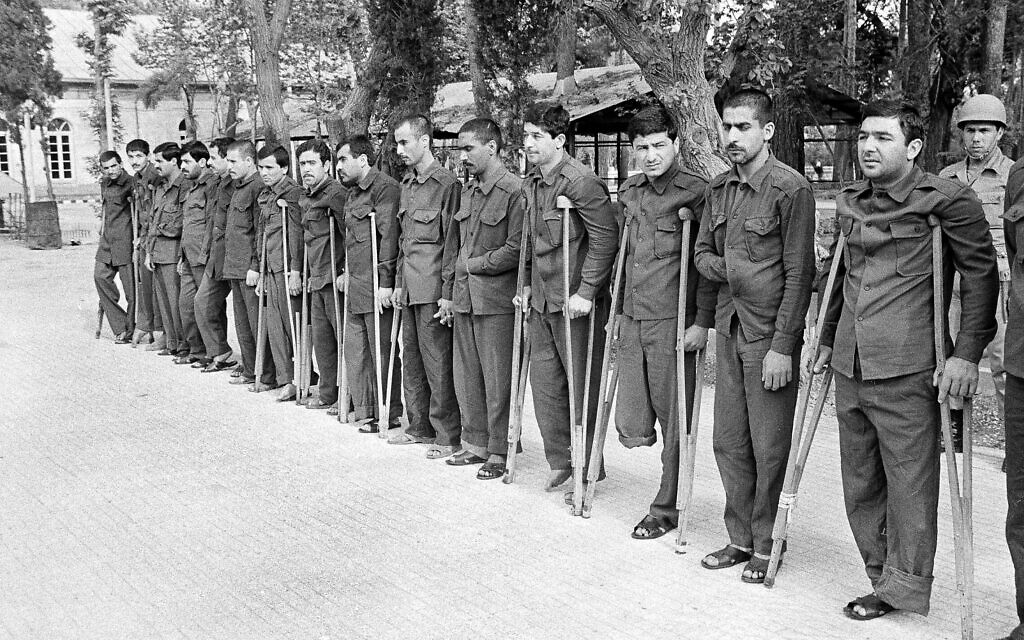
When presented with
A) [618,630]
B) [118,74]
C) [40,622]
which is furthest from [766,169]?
[118,74]

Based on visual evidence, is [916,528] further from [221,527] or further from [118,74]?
[118,74]

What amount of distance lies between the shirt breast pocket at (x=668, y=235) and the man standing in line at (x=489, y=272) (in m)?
1.12

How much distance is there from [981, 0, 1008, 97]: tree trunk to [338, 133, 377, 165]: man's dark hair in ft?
33.3

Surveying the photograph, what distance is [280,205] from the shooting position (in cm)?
798

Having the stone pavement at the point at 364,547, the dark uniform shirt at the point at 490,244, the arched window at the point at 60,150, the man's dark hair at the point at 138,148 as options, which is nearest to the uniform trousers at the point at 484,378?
the dark uniform shirt at the point at 490,244

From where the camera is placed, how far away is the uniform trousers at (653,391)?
495 centimetres

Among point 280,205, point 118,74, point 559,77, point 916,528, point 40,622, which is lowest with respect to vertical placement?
point 40,622

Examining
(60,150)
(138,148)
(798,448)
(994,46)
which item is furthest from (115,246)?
(60,150)

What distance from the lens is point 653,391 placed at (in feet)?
16.5

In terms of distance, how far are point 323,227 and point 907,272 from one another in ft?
15.5

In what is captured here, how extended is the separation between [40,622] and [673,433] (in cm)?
293

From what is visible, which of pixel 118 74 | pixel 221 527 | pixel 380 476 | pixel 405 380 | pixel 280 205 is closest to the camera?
pixel 221 527

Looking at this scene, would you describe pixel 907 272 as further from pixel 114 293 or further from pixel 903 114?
pixel 114 293

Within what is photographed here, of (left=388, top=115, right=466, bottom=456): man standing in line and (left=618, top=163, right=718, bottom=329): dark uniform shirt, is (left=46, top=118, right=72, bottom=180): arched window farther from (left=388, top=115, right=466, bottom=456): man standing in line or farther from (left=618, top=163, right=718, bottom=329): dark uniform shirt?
(left=618, top=163, right=718, bottom=329): dark uniform shirt
